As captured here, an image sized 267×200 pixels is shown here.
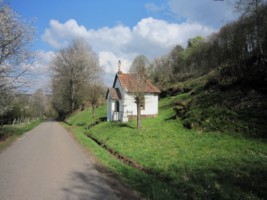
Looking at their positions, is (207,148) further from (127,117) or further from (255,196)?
(127,117)

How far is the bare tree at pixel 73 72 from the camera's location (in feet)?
225

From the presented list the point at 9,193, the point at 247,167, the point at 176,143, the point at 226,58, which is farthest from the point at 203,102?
the point at 226,58

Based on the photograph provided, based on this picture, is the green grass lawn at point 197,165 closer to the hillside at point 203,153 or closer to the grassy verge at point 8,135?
the hillside at point 203,153

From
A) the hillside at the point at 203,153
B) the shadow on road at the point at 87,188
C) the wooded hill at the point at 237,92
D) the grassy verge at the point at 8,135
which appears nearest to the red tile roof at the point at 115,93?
the wooded hill at the point at 237,92

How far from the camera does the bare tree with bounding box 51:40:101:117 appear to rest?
6869 centimetres

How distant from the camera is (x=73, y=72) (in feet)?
226

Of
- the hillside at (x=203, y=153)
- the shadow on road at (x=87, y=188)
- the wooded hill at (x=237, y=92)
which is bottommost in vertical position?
the shadow on road at (x=87, y=188)

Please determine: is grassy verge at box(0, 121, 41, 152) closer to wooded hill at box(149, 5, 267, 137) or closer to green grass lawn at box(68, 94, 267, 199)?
green grass lawn at box(68, 94, 267, 199)

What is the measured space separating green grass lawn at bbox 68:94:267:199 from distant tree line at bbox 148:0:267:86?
10901mm

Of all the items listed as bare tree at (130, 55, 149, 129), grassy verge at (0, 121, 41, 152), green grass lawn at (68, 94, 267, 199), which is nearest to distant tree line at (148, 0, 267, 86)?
bare tree at (130, 55, 149, 129)

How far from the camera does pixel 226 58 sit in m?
49.0

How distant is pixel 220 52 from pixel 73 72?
34465 mm

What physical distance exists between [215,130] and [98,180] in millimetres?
10015

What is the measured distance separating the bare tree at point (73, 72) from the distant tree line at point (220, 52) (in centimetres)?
1560
